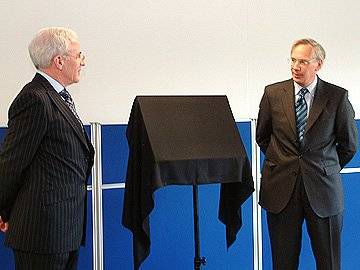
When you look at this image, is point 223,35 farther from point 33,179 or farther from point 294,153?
point 33,179

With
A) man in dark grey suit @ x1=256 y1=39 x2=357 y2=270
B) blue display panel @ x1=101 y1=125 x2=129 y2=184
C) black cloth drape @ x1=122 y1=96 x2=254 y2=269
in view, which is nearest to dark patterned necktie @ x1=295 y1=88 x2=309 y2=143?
man in dark grey suit @ x1=256 y1=39 x2=357 y2=270

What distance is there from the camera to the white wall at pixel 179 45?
341 cm

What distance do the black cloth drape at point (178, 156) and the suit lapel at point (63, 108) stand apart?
1.38 feet

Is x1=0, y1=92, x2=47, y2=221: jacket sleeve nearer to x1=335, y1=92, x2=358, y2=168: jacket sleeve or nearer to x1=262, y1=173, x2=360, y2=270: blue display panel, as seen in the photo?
x1=335, y1=92, x2=358, y2=168: jacket sleeve

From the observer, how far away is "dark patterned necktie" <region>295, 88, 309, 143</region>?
307 centimetres

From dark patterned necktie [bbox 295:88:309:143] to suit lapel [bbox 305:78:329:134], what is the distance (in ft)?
0.10

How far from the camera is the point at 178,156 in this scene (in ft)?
8.91

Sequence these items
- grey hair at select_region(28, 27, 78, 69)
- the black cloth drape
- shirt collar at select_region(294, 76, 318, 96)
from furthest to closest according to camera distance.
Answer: shirt collar at select_region(294, 76, 318, 96)
the black cloth drape
grey hair at select_region(28, 27, 78, 69)

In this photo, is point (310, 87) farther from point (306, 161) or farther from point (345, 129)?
point (306, 161)

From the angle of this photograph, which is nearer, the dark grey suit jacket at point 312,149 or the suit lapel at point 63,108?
the suit lapel at point 63,108

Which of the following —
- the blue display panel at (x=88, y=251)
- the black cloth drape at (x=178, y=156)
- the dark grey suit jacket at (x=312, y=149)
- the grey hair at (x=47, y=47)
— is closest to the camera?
the grey hair at (x=47, y=47)

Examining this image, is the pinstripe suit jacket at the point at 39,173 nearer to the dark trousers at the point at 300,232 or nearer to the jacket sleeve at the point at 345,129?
the dark trousers at the point at 300,232

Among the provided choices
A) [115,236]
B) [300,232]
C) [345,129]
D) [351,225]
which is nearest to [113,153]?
[115,236]

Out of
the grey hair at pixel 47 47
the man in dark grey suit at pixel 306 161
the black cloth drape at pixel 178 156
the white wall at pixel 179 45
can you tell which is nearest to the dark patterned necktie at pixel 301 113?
the man in dark grey suit at pixel 306 161
